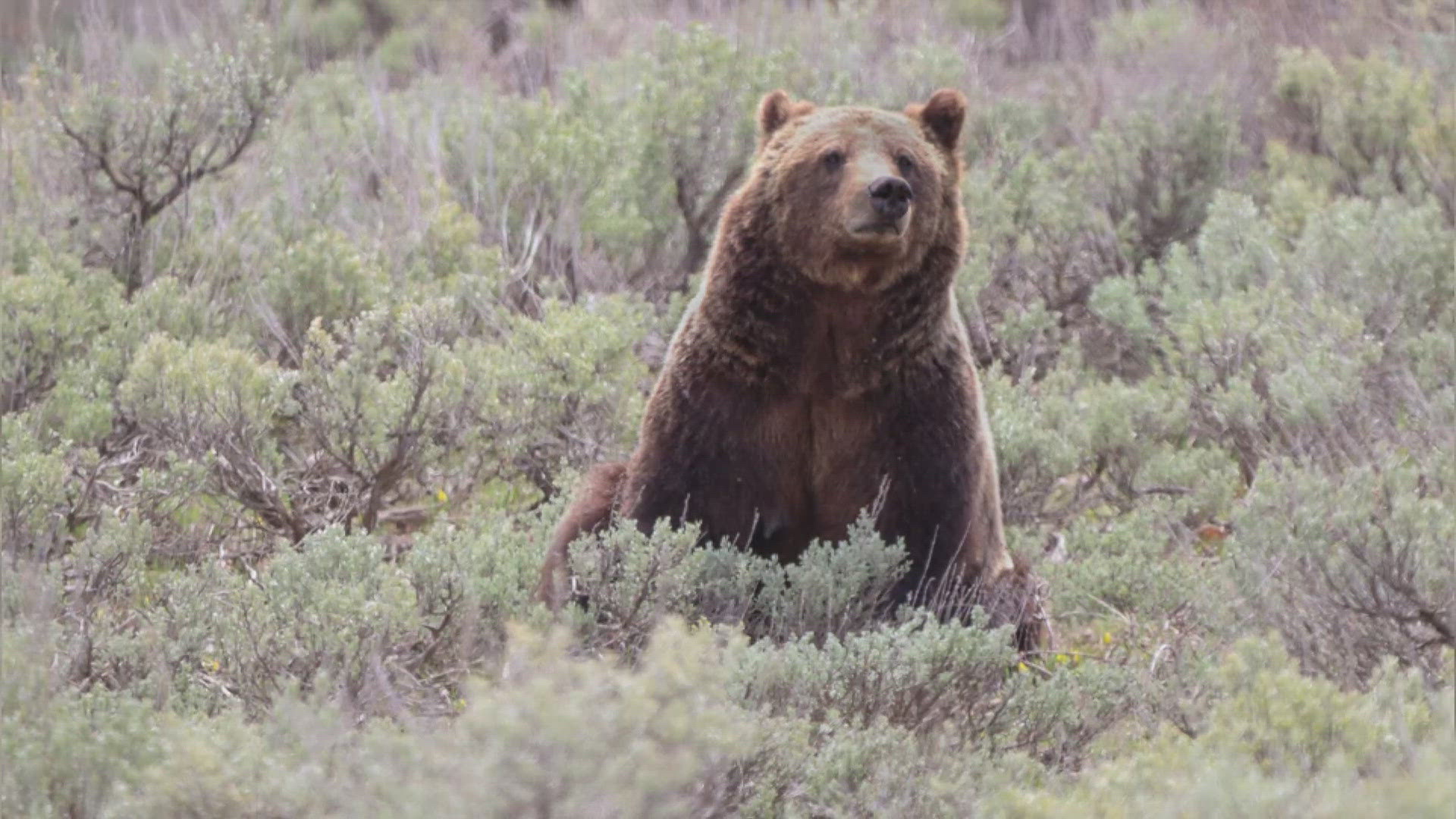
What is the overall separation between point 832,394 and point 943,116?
116 centimetres

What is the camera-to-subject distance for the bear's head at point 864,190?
541 cm

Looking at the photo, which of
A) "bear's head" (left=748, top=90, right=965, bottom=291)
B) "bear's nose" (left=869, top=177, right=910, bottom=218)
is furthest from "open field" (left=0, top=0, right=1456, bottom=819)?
"bear's nose" (left=869, top=177, right=910, bottom=218)

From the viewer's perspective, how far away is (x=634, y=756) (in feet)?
9.98

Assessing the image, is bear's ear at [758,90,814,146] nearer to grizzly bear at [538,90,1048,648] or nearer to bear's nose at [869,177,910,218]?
grizzly bear at [538,90,1048,648]

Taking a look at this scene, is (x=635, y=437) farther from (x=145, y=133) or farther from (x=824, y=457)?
(x=145, y=133)

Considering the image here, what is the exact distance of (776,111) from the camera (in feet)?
20.0

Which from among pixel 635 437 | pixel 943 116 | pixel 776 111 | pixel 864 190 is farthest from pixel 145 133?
pixel 864 190

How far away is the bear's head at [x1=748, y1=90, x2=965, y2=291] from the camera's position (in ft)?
17.8

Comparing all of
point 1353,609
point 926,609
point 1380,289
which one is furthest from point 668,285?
point 1353,609

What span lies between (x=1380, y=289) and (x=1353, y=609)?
296cm

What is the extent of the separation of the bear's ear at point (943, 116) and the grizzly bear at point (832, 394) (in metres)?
0.29

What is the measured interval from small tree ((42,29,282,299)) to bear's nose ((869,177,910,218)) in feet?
12.3

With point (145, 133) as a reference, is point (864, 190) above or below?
above

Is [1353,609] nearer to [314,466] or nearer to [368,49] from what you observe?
[314,466]
